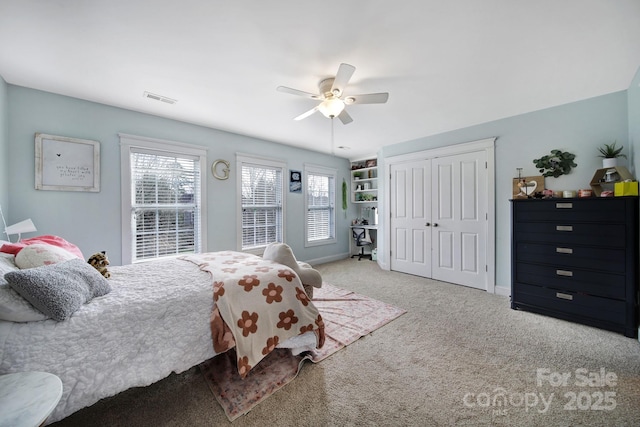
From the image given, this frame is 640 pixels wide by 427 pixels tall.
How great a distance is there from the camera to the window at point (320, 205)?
16.3 ft

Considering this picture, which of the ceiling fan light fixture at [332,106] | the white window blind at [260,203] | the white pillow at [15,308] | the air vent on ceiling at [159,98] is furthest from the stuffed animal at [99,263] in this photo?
the ceiling fan light fixture at [332,106]

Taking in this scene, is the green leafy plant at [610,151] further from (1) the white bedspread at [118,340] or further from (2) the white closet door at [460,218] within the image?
(1) the white bedspread at [118,340]

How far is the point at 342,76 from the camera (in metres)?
1.86

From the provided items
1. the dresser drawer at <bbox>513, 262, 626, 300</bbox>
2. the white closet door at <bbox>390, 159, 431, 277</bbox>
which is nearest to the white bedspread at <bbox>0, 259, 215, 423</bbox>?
the dresser drawer at <bbox>513, 262, 626, 300</bbox>

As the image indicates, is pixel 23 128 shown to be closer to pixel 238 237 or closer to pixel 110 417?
pixel 238 237

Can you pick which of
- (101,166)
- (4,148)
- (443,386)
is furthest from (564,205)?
(4,148)

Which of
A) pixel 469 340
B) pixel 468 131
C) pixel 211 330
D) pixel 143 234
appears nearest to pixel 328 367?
pixel 211 330

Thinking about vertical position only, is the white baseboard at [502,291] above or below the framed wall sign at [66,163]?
below

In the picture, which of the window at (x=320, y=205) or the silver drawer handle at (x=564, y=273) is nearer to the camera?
the silver drawer handle at (x=564, y=273)

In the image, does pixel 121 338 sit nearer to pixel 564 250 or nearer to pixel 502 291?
pixel 564 250

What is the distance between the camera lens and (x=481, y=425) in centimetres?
131

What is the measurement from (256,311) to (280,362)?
55 cm

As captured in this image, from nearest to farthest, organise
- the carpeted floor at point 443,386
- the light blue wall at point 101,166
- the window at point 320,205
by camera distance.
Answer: the carpeted floor at point 443,386 < the light blue wall at point 101,166 < the window at point 320,205

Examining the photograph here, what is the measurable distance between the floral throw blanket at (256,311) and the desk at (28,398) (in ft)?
2.38
